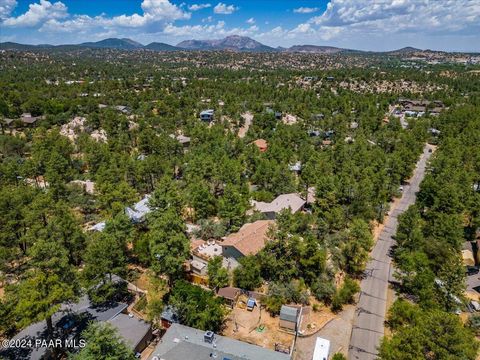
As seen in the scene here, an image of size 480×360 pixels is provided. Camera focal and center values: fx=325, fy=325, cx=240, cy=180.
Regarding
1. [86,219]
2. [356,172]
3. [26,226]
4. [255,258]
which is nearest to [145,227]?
[86,219]

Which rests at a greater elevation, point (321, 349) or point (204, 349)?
point (204, 349)

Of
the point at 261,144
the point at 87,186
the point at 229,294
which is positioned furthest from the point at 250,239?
the point at 261,144

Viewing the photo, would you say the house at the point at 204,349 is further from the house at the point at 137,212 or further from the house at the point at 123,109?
the house at the point at 123,109

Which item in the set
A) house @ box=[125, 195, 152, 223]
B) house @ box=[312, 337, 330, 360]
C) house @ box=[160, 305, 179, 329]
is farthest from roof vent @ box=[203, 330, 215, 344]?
house @ box=[125, 195, 152, 223]

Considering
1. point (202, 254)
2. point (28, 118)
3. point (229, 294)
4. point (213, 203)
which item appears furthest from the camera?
point (28, 118)

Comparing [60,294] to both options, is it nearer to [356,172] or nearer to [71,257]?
[71,257]

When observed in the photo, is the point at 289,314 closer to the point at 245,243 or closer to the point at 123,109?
the point at 245,243
